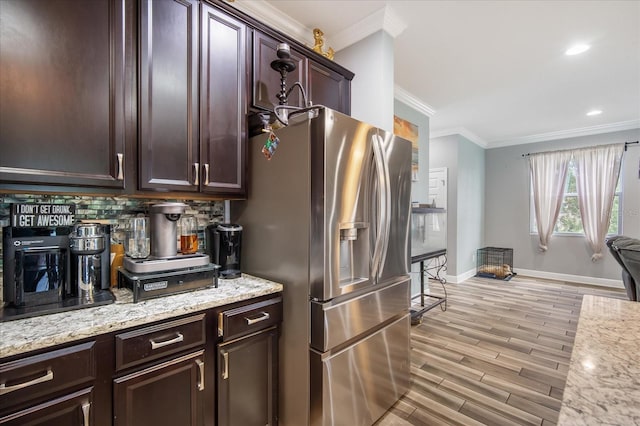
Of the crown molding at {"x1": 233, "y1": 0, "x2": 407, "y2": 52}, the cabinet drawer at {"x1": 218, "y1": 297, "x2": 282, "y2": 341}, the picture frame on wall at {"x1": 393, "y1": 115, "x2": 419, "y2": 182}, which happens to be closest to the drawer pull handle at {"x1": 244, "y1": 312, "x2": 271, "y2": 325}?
the cabinet drawer at {"x1": 218, "y1": 297, "x2": 282, "y2": 341}

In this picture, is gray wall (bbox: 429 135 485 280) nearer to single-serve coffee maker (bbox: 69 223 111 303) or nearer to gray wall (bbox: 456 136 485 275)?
gray wall (bbox: 456 136 485 275)

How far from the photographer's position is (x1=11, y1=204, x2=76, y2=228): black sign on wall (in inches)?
46.6

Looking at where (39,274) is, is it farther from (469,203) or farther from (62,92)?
(469,203)

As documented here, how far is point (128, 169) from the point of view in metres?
1.39

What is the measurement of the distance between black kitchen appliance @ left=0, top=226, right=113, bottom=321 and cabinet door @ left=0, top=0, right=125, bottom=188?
9.2 inches

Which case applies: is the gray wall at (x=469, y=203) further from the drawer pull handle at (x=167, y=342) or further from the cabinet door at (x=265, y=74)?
the drawer pull handle at (x=167, y=342)

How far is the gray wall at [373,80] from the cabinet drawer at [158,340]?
1.97m

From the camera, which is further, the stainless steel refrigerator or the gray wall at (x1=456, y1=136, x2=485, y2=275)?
the gray wall at (x1=456, y1=136, x2=485, y2=275)

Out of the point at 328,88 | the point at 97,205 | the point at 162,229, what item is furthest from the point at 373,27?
the point at 97,205

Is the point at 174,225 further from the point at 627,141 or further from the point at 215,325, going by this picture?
the point at 627,141

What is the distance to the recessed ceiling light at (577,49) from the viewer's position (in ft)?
8.80

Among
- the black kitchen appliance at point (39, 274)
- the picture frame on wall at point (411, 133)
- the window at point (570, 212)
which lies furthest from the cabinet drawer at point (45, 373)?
the window at point (570, 212)

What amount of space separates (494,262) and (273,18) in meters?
6.20

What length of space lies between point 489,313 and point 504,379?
1654mm
